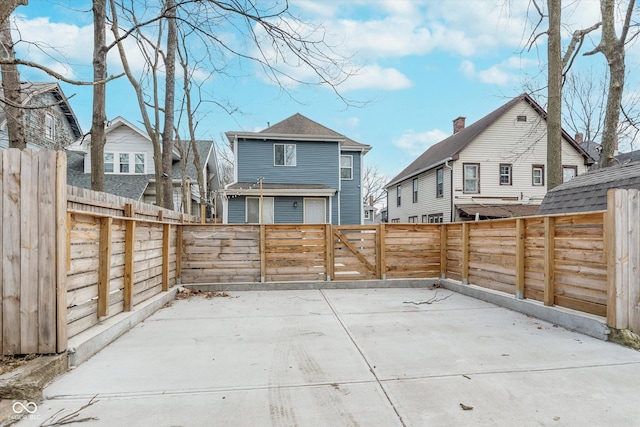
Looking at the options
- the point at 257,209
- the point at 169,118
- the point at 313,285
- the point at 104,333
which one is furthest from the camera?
→ the point at 257,209

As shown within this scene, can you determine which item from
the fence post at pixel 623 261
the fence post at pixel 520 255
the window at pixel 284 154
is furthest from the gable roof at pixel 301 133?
the fence post at pixel 623 261

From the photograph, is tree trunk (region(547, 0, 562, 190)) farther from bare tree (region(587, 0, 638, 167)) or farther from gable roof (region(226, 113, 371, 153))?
gable roof (region(226, 113, 371, 153))

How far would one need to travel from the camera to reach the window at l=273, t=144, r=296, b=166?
15383mm

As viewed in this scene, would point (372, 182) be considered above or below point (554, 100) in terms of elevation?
above

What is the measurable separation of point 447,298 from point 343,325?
2.66 metres

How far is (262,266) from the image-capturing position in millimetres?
7070

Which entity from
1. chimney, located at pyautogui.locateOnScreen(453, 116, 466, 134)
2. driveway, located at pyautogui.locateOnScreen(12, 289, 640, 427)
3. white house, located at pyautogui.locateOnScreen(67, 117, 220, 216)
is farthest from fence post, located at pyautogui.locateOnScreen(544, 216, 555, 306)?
chimney, located at pyautogui.locateOnScreen(453, 116, 466, 134)

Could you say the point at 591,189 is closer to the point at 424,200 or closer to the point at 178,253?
the point at 178,253

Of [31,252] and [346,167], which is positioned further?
[346,167]

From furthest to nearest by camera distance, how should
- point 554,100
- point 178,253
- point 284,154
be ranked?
point 284,154, point 554,100, point 178,253

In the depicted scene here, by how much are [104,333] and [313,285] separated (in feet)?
13.7

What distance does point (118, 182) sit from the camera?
15.8 metres

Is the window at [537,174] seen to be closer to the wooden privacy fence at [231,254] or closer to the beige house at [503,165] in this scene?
the beige house at [503,165]

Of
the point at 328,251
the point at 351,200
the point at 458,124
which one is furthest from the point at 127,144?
the point at 458,124
